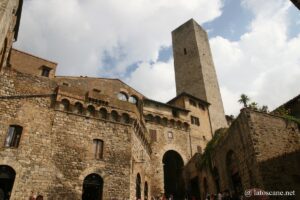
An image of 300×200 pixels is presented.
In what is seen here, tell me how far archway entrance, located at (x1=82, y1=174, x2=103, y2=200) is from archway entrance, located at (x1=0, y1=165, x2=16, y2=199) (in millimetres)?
4044

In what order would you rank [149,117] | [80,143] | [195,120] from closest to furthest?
[80,143]
[149,117]
[195,120]

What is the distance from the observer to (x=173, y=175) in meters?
28.6

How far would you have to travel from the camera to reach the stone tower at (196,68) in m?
35.7

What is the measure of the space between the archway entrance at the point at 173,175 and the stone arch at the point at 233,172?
406 inches

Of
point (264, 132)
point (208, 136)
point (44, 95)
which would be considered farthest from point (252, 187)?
point (208, 136)

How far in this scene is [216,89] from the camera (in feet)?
124

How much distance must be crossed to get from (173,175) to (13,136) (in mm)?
18299

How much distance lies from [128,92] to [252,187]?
18.0 meters

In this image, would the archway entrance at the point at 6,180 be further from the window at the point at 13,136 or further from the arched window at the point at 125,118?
the arched window at the point at 125,118

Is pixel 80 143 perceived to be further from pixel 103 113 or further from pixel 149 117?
pixel 149 117

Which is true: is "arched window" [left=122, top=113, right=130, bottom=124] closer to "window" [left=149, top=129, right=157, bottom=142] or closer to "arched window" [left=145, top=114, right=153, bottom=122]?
"window" [left=149, top=129, right=157, bottom=142]

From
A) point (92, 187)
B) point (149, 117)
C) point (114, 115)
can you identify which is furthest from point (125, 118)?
point (149, 117)

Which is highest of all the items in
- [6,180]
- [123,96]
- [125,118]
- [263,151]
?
[123,96]

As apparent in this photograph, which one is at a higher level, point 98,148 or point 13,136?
point 13,136
